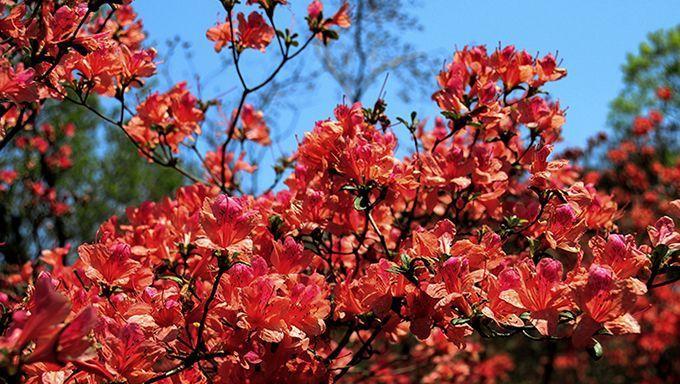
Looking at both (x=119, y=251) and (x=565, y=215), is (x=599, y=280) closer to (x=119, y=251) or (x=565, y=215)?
(x=565, y=215)

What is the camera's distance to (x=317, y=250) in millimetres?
1963

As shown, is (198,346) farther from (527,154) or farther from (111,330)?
(527,154)

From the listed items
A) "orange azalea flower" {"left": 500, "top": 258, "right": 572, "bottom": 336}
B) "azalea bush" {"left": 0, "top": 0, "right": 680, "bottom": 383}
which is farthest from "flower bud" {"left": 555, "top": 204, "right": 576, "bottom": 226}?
"orange azalea flower" {"left": 500, "top": 258, "right": 572, "bottom": 336}

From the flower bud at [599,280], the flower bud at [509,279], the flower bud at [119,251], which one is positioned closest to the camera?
the flower bud at [599,280]

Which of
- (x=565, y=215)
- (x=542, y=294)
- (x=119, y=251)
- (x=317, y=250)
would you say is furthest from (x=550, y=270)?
(x=119, y=251)

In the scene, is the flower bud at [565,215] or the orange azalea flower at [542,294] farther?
the flower bud at [565,215]

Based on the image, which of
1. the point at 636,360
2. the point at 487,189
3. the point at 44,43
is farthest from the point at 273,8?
the point at 636,360

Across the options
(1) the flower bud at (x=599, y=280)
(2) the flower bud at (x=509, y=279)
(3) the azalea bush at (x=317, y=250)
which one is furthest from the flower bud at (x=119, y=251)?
(1) the flower bud at (x=599, y=280)

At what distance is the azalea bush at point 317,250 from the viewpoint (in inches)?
53.1

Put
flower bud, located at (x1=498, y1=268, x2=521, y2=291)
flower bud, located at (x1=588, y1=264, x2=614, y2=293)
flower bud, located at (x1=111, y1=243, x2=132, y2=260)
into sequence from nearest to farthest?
flower bud, located at (x1=588, y1=264, x2=614, y2=293) < flower bud, located at (x1=498, y1=268, x2=521, y2=291) < flower bud, located at (x1=111, y1=243, x2=132, y2=260)

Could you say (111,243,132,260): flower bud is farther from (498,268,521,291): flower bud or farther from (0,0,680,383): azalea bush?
(498,268,521,291): flower bud

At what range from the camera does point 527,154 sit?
7.43 feet

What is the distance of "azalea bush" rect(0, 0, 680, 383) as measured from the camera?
1348mm

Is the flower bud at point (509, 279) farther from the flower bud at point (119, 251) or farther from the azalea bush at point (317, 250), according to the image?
the flower bud at point (119, 251)
